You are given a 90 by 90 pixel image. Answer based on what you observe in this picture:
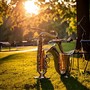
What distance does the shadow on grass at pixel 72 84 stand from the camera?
1020cm

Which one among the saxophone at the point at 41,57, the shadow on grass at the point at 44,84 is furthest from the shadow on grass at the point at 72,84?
the saxophone at the point at 41,57

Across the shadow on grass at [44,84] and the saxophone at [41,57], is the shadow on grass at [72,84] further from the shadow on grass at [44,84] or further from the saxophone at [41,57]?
the saxophone at [41,57]

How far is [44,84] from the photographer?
11.0 meters

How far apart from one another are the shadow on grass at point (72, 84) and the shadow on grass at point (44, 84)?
453 mm

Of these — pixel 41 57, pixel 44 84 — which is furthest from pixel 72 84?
pixel 41 57

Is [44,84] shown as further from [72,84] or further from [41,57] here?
[41,57]

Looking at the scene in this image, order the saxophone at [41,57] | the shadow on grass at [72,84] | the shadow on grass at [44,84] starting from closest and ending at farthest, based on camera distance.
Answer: the shadow on grass at [72,84] < the shadow on grass at [44,84] < the saxophone at [41,57]

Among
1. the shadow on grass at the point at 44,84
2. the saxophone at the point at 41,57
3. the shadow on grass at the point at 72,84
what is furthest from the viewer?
the saxophone at the point at 41,57

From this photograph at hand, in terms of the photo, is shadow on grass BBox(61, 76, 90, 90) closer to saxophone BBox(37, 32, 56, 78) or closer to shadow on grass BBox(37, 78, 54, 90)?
shadow on grass BBox(37, 78, 54, 90)

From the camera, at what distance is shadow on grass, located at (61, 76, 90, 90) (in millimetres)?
10196

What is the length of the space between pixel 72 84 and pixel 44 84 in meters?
0.82

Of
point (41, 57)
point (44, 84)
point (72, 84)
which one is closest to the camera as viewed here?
point (72, 84)

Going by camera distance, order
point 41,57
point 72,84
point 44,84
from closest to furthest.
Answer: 1. point 72,84
2. point 44,84
3. point 41,57

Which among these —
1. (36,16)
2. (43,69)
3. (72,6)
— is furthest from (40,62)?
(36,16)
